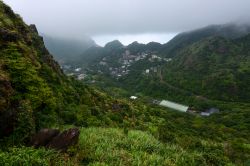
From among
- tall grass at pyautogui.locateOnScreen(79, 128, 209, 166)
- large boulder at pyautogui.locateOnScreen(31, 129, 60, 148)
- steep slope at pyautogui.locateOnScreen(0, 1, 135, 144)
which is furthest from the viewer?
tall grass at pyautogui.locateOnScreen(79, 128, 209, 166)

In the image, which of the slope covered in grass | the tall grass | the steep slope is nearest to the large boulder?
the steep slope

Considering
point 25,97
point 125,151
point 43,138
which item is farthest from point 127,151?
point 25,97

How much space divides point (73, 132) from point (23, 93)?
1075cm

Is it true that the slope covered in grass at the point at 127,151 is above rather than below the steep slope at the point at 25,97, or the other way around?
below

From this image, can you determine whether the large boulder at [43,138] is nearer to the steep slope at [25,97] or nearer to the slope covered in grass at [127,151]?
the steep slope at [25,97]

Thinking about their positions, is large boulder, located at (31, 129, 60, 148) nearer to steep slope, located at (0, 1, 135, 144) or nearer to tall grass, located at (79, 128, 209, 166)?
steep slope, located at (0, 1, 135, 144)

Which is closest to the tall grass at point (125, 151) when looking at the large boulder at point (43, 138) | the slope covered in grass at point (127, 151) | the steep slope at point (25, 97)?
the slope covered in grass at point (127, 151)

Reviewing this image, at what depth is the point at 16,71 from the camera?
3984 cm

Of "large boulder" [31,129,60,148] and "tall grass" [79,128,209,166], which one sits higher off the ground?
"large boulder" [31,129,60,148]

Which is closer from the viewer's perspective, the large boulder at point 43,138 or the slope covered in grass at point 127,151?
the large boulder at point 43,138

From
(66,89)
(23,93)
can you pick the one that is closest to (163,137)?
(66,89)

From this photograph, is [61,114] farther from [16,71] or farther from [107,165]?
[107,165]

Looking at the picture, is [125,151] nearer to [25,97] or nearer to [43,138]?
[43,138]

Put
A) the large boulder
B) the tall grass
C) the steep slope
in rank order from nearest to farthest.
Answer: the large boulder, the steep slope, the tall grass
